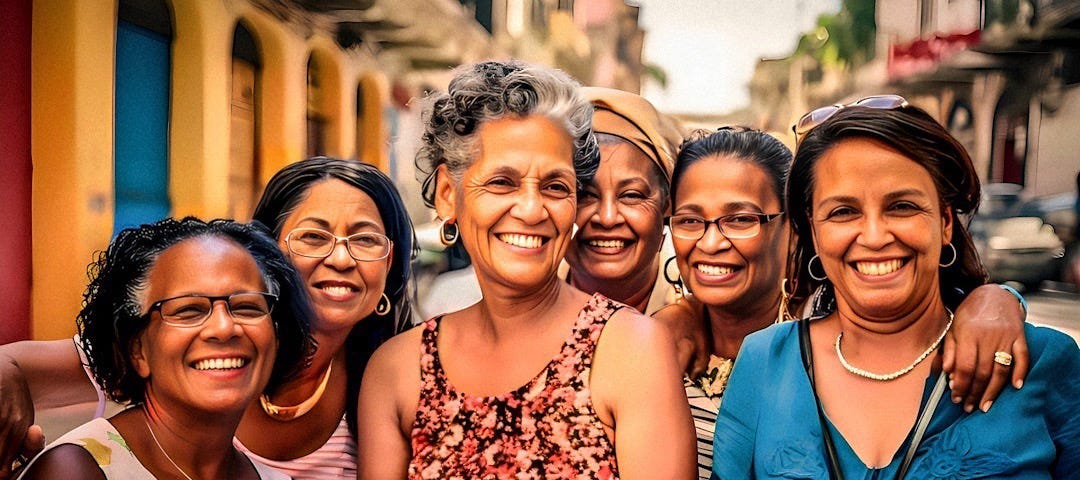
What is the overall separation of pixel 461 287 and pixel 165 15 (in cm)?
144

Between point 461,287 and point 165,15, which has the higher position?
point 165,15

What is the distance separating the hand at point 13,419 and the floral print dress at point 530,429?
113 cm

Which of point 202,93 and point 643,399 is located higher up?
point 202,93

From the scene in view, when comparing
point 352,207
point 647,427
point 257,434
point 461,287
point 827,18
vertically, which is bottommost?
point 257,434

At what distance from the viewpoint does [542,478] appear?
7.20 ft

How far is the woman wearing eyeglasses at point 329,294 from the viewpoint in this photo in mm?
2803

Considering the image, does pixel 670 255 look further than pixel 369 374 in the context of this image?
Yes

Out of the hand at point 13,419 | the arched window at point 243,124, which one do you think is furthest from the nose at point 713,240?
the hand at point 13,419

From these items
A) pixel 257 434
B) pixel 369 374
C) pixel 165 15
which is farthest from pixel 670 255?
pixel 165 15

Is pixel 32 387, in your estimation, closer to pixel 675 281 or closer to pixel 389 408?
pixel 389 408

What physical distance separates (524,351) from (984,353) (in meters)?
1.16

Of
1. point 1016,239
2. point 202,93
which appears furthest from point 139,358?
point 1016,239

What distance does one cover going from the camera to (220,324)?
7.33 ft

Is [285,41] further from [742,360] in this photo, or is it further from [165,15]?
[742,360]
